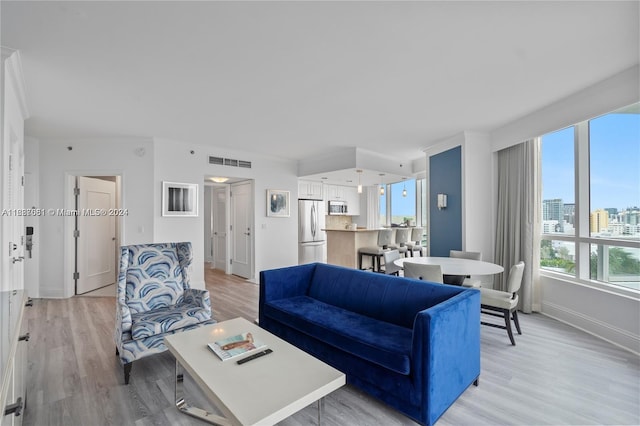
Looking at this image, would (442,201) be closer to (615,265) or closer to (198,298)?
(615,265)

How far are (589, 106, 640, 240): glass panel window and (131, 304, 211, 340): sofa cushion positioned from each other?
165 inches

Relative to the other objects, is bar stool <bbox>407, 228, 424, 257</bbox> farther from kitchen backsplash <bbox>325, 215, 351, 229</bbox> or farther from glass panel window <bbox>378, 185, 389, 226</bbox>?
kitchen backsplash <bbox>325, 215, 351, 229</bbox>

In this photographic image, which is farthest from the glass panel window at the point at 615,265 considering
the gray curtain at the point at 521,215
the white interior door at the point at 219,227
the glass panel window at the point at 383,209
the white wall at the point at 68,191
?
the white interior door at the point at 219,227

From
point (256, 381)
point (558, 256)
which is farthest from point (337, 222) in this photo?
point (256, 381)

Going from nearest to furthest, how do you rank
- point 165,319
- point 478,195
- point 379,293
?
point 165,319 → point 379,293 → point 478,195

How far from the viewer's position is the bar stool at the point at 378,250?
19.3 ft

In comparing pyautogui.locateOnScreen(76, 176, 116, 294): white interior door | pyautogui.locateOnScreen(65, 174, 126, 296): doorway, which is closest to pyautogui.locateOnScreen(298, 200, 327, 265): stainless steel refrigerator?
pyautogui.locateOnScreen(65, 174, 126, 296): doorway

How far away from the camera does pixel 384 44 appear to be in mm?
2250

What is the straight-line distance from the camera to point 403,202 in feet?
27.9

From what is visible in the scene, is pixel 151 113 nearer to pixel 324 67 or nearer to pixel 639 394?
pixel 324 67

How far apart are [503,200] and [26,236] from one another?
6.61 m

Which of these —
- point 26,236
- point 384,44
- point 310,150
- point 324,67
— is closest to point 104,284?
point 26,236

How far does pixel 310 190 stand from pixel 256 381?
6.28 m

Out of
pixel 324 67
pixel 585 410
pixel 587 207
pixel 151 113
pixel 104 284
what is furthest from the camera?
pixel 104 284
